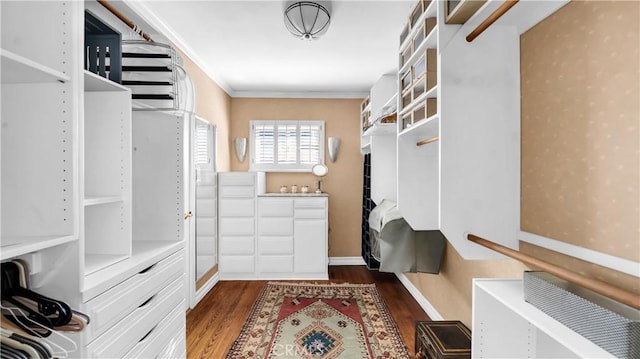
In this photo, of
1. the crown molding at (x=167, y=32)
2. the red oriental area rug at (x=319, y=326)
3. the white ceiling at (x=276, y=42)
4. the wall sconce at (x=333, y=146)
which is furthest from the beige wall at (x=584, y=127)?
the wall sconce at (x=333, y=146)

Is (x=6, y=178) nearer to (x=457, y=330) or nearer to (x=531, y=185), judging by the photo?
(x=531, y=185)

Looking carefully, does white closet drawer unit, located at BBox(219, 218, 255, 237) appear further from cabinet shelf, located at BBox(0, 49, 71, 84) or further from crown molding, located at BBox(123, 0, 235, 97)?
cabinet shelf, located at BBox(0, 49, 71, 84)

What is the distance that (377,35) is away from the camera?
2.79 metres

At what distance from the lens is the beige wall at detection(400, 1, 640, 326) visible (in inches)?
40.2

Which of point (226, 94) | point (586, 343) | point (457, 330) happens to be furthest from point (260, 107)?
point (586, 343)

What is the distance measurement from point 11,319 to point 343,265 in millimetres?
4052

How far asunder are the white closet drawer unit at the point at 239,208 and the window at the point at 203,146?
0.49 metres

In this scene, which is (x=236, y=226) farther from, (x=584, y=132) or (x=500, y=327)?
(x=584, y=132)

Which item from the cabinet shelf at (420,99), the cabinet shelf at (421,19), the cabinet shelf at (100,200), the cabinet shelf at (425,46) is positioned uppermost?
the cabinet shelf at (421,19)

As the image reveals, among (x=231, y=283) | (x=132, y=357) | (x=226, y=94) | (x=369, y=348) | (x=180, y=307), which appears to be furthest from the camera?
(x=226, y=94)

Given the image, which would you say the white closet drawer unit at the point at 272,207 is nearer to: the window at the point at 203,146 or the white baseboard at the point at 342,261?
the window at the point at 203,146

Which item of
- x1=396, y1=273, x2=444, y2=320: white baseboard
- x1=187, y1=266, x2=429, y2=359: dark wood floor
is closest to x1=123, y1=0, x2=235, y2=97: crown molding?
x1=187, y1=266, x2=429, y2=359: dark wood floor

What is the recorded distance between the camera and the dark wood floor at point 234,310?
2.53 meters

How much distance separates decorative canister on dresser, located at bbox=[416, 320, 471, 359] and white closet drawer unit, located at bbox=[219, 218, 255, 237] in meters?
2.38
